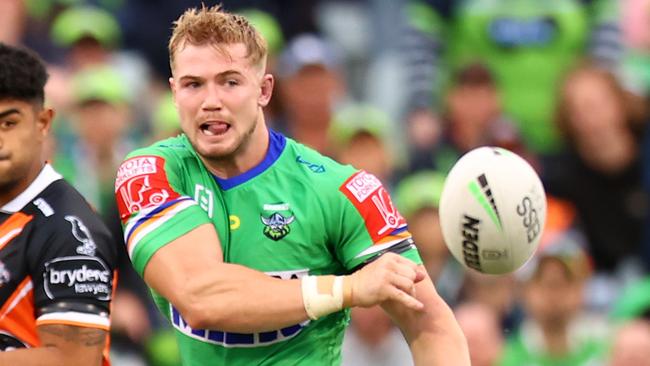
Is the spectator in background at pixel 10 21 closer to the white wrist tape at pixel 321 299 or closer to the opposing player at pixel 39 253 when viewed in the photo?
the opposing player at pixel 39 253

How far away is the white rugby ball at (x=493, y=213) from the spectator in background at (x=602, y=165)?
183 inches

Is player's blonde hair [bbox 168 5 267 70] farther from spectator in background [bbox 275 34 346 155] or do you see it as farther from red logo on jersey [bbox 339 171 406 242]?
spectator in background [bbox 275 34 346 155]

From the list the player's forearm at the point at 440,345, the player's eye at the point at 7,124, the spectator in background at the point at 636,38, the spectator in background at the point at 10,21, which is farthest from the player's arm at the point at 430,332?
the spectator in background at the point at 10,21

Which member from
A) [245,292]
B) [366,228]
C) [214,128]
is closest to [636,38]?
[366,228]

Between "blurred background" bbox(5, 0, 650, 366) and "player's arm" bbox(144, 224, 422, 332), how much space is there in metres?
4.03

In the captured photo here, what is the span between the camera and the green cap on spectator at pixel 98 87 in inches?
426

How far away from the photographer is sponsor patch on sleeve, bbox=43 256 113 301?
548 centimetres

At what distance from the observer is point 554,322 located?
9758mm

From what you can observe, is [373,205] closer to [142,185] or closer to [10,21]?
[142,185]

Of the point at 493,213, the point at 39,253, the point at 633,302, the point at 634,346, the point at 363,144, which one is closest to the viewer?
the point at 39,253

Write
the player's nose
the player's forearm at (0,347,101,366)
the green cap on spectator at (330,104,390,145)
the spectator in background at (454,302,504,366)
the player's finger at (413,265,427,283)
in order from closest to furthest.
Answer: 1. the player's forearm at (0,347,101,366)
2. the player's finger at (413,265,427,283)
3. the player's nose
4. the spectator in background at (454,302,504,366)
5. the green cap on spectator at (330,104,390,145)

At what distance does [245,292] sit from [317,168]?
2.42 ft

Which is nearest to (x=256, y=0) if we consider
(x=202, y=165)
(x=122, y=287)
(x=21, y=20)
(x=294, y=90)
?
(x=294, y=90)

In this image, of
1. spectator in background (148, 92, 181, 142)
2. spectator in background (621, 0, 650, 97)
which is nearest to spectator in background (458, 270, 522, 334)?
spectator in background (148, 92, 181, 142)
